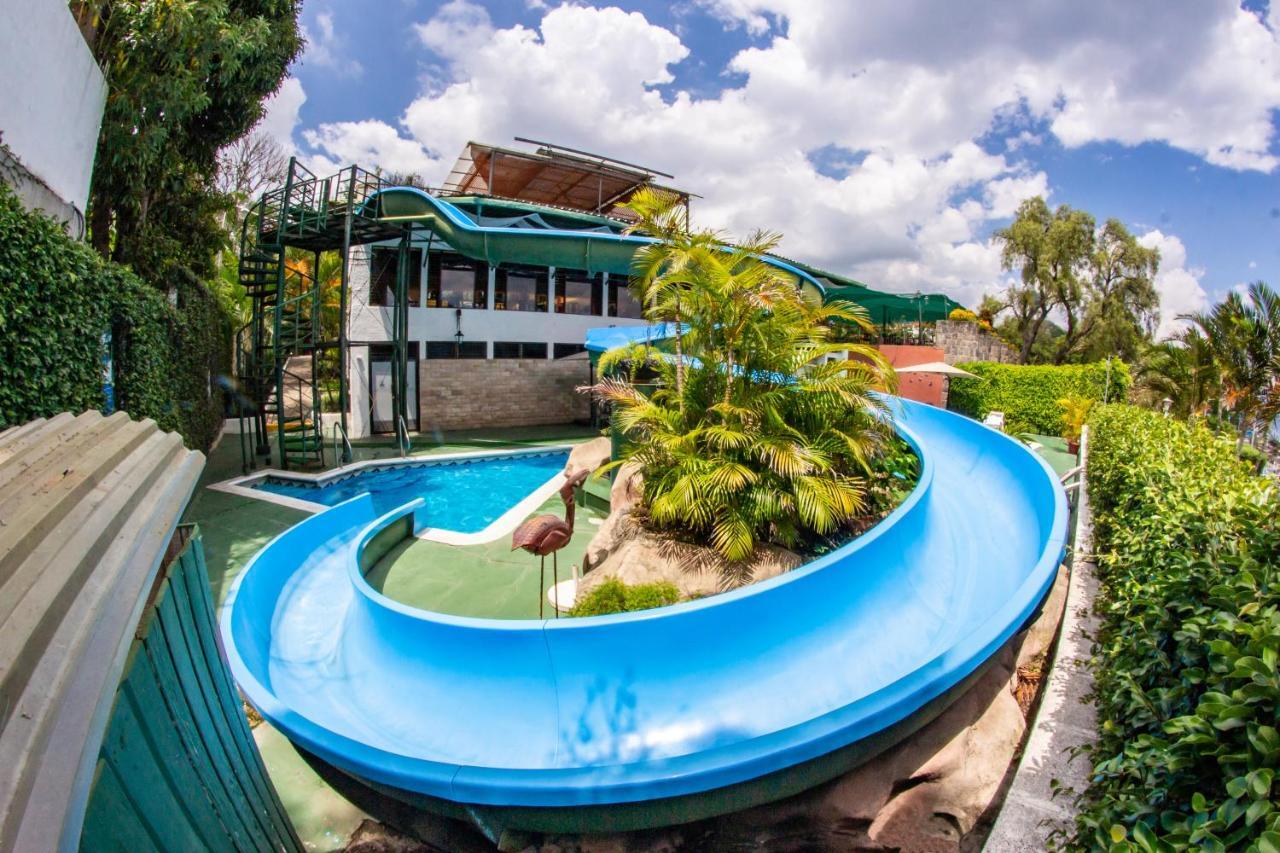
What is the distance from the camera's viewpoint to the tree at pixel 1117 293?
75.8 ft

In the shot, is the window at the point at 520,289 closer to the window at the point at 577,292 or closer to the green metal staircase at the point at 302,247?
the window at the point at 577,292

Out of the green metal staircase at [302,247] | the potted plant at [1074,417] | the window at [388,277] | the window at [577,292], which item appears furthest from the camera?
the window at [577,292]

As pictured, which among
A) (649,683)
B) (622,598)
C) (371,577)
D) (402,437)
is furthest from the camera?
(402,437)

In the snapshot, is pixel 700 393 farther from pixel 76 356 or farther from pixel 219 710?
pixel 76 356

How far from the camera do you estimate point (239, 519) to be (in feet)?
26.3

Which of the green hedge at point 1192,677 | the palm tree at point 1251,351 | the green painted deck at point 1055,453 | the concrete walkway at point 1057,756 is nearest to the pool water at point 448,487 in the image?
the concrete walkway at point 1057,756

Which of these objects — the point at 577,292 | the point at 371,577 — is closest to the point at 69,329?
the point at 371,577

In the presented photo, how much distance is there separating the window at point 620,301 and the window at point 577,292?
523 mm

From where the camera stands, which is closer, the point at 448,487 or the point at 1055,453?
the point at 448,487

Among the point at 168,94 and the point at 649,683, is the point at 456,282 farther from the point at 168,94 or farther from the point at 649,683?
the point at 649,683

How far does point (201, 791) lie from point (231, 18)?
39.2 ft

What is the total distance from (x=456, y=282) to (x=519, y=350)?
2.64m

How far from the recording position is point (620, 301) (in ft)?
63.9

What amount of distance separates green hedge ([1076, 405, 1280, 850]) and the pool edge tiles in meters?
6.72
